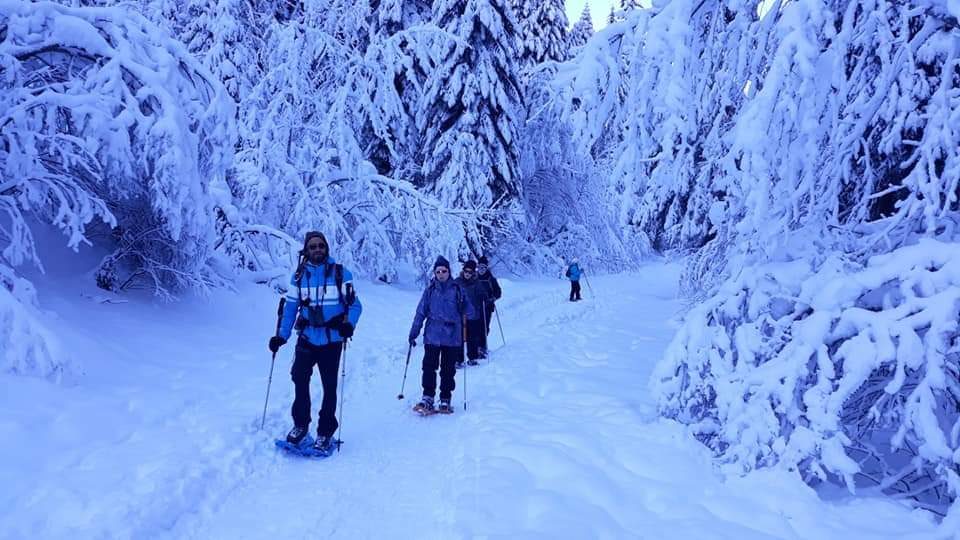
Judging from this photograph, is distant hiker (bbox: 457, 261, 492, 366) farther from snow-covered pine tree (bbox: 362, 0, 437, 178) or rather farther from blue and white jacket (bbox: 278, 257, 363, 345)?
snow-covered pine tree (bbox: 362, 0, 437, 178)

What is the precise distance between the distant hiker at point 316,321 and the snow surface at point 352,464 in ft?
1.24

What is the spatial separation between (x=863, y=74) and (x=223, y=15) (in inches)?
606

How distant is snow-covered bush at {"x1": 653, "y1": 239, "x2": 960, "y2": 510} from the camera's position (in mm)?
3551

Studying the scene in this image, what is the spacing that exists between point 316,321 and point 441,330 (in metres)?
1.95

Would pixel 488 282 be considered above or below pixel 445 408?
above

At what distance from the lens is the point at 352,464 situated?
4801 mm

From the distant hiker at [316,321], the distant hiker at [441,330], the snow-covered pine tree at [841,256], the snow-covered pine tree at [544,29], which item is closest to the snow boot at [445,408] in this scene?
the distant hiker at [441,330]

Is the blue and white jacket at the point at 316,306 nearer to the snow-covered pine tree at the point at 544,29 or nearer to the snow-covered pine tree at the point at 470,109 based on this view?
the snow-covered pine tree at the point at 470,109

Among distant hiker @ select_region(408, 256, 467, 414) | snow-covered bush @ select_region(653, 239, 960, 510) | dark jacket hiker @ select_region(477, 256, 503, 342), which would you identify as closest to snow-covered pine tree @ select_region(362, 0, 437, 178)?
dark jacket hiker @ select_region(477, 256, 503, 342)

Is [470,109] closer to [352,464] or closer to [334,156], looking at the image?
[334,156]

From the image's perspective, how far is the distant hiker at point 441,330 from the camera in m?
6.52

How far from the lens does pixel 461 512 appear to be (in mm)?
3879

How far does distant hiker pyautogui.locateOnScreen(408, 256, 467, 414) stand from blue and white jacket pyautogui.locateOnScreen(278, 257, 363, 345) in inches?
57.7

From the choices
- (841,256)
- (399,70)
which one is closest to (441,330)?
(841,256)
